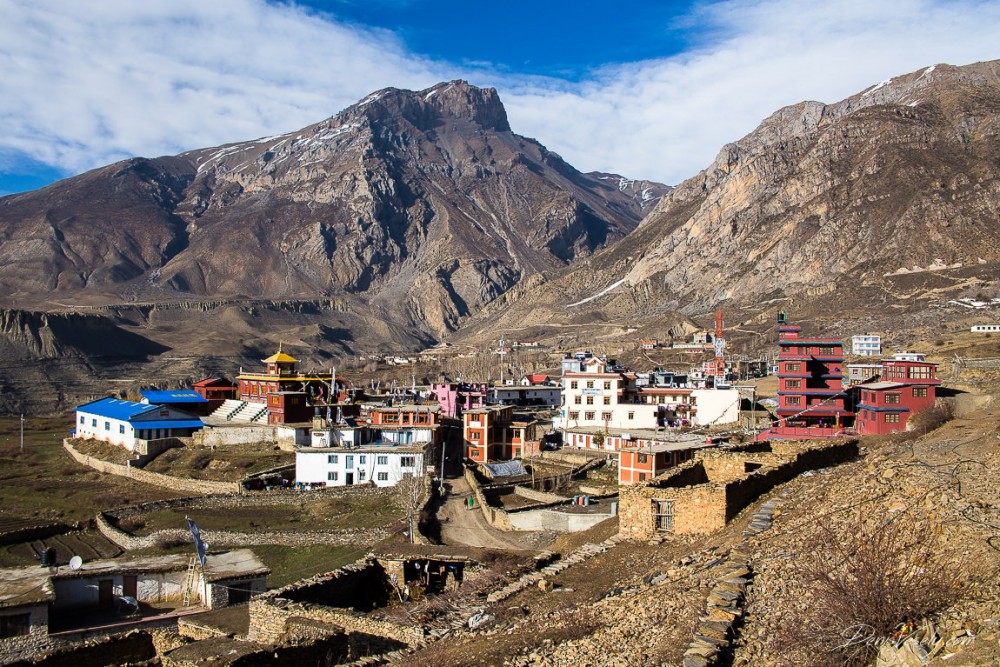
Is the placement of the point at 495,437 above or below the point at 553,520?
above

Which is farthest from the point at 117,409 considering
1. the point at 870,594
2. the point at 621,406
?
the point at 870,594

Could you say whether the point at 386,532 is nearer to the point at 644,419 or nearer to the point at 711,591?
the point at 711,591

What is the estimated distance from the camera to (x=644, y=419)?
176 feet

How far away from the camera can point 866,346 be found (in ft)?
273

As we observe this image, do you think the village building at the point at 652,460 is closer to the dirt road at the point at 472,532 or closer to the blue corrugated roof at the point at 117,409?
the dirt road at the point at 472,532

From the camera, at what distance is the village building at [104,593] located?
17.5 m

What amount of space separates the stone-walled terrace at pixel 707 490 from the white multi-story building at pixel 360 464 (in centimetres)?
2676

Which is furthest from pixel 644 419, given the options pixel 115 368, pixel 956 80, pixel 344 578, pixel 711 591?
pixel 956 80

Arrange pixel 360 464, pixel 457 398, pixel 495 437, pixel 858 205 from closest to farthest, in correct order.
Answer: pixel 360 464 < pixel 495 437 < pixel 457 398 < pixel 858 205

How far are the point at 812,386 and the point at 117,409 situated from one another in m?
45.2

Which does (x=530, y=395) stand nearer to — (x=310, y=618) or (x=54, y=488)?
(x=54, y=488)

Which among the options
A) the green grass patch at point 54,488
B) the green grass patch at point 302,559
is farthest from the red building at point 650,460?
the green grass patch at point 54,488

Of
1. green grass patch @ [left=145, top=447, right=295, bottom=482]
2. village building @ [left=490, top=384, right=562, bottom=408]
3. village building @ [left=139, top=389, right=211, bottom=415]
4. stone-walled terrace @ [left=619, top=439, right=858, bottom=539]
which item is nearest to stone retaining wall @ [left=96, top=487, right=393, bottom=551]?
green grass patch @ [left=145, top=447, right=295, bottom=482]

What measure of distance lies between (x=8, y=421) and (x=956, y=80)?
178 meters
